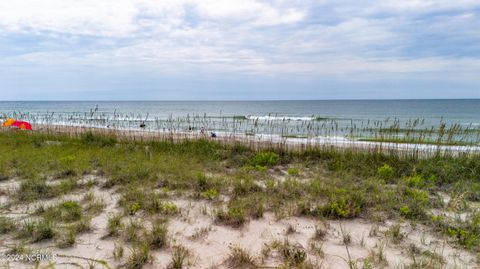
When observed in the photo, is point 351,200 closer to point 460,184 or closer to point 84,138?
point 460,184

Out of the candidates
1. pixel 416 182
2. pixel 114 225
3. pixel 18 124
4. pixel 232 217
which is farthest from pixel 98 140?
pixel 416 182

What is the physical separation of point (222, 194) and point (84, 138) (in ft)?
22.1

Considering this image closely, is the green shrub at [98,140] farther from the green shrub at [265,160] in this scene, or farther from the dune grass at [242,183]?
the green shrub at [265,160]

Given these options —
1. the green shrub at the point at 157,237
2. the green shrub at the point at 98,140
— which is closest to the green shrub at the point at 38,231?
the green shrub at the point at 157,237

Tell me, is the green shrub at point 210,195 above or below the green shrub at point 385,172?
below

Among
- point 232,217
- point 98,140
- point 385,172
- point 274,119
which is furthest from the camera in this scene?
point 274,119

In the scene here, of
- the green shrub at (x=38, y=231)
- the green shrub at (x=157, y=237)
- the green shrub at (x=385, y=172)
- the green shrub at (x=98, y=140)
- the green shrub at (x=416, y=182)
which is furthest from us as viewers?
the green shrub at (x=98, y=140)

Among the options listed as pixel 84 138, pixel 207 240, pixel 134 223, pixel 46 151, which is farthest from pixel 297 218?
pixel 84 138

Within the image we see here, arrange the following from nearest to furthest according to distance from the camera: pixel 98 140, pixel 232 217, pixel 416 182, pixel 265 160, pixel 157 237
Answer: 1. pixel 157 237
2. pixel 232 217
3. pixel 416 182
4. pixel 265 160
5. pixel 98 140

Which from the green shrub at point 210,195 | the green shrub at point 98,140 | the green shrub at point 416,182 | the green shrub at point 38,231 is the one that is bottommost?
the green shrub at point 38,231

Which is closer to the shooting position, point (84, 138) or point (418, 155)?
point (418, 155)

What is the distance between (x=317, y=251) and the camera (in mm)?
2941

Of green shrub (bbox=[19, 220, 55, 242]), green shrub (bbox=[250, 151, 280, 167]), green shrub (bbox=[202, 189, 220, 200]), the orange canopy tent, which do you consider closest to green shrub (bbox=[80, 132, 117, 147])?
the orange canopy tent

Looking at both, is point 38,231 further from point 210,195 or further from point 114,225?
point 210,195
